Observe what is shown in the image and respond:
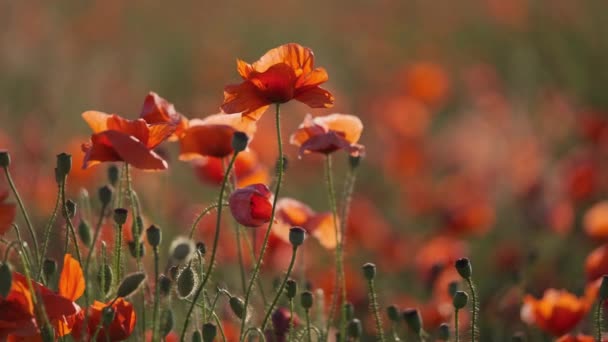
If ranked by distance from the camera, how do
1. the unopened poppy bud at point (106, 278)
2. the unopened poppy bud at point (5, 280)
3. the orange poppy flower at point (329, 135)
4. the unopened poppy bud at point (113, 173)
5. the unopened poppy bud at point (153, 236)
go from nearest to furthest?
the unopened poppy bud at point (5, 280)
the unopened poppy bud at point (153, 236)
the unopened poppy bud at point (106, 278)
the orange poppy flower at point (329, 135)
the unopened poppy bud at point (113, 173)

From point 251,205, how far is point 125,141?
233mm

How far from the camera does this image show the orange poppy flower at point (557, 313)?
220 cm

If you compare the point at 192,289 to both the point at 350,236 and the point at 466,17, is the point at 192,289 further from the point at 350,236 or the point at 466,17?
the point at 466,17

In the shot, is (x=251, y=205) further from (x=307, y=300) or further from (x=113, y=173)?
(x=113, y=173)

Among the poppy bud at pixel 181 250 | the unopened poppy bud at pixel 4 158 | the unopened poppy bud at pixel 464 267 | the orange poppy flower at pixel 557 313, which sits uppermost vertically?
the orange poppy flower at pixel 557 313

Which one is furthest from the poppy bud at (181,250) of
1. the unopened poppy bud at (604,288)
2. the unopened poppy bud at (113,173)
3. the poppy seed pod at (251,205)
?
the unopened poppy bud at (604,288)

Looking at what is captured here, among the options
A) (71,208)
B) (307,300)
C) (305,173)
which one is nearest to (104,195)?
(71,208)

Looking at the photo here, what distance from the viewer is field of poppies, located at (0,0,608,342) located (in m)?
1.85

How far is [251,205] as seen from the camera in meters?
1.82

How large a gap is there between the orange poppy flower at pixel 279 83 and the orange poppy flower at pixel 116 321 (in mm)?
376

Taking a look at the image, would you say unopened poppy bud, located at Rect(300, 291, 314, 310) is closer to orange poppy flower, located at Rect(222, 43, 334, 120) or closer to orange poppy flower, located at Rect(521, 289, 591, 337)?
orange poppy flower, located at Rect(222, 43, 334, 120)

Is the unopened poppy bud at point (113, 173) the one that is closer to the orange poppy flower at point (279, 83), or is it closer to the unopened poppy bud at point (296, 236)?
the orange poppy flower at point (279, 83)

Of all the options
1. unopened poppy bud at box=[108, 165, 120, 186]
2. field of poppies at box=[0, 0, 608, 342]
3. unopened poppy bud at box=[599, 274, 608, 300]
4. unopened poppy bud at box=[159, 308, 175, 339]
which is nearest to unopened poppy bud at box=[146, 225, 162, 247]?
field of poppies at box=[0, 0, 608, 342]

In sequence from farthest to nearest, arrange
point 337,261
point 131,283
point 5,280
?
point 337,261
point 131,283
point 5,280
